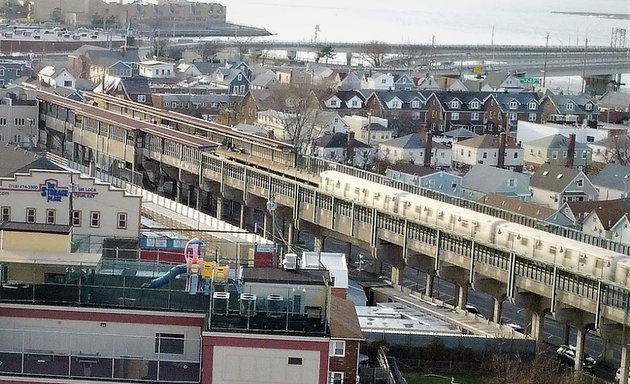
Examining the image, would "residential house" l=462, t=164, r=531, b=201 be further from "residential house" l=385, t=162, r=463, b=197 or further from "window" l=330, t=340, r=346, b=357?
"window" l=330, t=340, r=346, b=357

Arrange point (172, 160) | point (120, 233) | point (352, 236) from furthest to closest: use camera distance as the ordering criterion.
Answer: point (172, 160) → point (352, 236) → point (120, 233)

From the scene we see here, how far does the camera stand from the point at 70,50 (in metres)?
55.1

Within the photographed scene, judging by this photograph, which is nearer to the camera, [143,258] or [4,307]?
[4,307]

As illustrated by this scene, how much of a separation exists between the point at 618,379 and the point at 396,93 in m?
23.0

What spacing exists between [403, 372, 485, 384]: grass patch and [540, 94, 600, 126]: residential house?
22.8 meters

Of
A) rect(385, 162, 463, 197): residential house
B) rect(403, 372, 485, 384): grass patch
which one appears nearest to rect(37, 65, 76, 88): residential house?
rect(385, 162, 463, 197): residential house

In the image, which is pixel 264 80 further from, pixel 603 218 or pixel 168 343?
pixel 168 343

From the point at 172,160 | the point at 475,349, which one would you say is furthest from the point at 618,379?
the point at 172,160

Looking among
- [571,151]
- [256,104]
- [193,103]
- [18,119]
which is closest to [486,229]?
[571,151]

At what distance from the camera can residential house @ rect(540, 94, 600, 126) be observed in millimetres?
36266

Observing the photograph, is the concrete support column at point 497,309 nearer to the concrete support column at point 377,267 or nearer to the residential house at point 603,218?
the concrete support column at point 377,267

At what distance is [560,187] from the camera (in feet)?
76.7

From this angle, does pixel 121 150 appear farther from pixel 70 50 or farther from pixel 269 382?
pixel 70 50

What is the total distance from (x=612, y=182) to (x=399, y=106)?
41.1 feet
